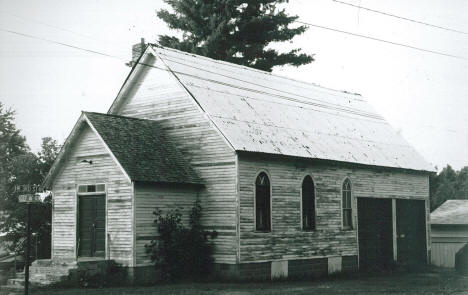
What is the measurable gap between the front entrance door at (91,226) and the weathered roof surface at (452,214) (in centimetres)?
2007

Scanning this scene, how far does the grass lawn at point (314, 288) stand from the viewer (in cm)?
1997

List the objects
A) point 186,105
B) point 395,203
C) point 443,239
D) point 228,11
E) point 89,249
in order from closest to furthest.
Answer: point 89,249 < point 186,105 < point 395,203 < point 443,239 < point 228,11

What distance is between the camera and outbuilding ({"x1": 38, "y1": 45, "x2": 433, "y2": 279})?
75.0 ft

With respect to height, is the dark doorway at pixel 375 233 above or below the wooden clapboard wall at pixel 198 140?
below

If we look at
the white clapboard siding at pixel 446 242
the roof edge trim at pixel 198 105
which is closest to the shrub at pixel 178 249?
the roof edge trim at pixel 198 105

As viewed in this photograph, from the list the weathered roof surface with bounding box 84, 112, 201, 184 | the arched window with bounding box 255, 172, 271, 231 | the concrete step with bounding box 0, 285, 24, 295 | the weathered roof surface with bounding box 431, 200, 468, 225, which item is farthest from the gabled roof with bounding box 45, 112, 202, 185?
the weathered roof surface with bounding box 431, 200, 468, 225

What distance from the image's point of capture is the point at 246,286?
21625mm

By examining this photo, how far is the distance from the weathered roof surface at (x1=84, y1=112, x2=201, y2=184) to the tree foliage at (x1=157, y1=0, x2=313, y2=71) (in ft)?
68.3

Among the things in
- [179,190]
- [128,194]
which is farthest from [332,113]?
[128,194]

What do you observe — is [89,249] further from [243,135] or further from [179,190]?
[243,135]

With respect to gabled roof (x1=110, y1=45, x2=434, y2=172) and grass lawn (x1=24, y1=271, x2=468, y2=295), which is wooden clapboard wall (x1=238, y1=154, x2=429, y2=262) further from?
grass lawn (x1=24, y1=271, x2=468, y2=295)

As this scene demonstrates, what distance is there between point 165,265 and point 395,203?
13347 mm

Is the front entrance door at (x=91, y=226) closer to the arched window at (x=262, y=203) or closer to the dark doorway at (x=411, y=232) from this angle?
the arched window at (x=262, y=203)

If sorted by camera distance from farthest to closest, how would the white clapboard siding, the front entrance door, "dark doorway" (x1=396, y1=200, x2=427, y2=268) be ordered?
the white clapboard siding
"dark doorway" (x1=396, y1=200, x2=427, y2=268)
the front entrance door
